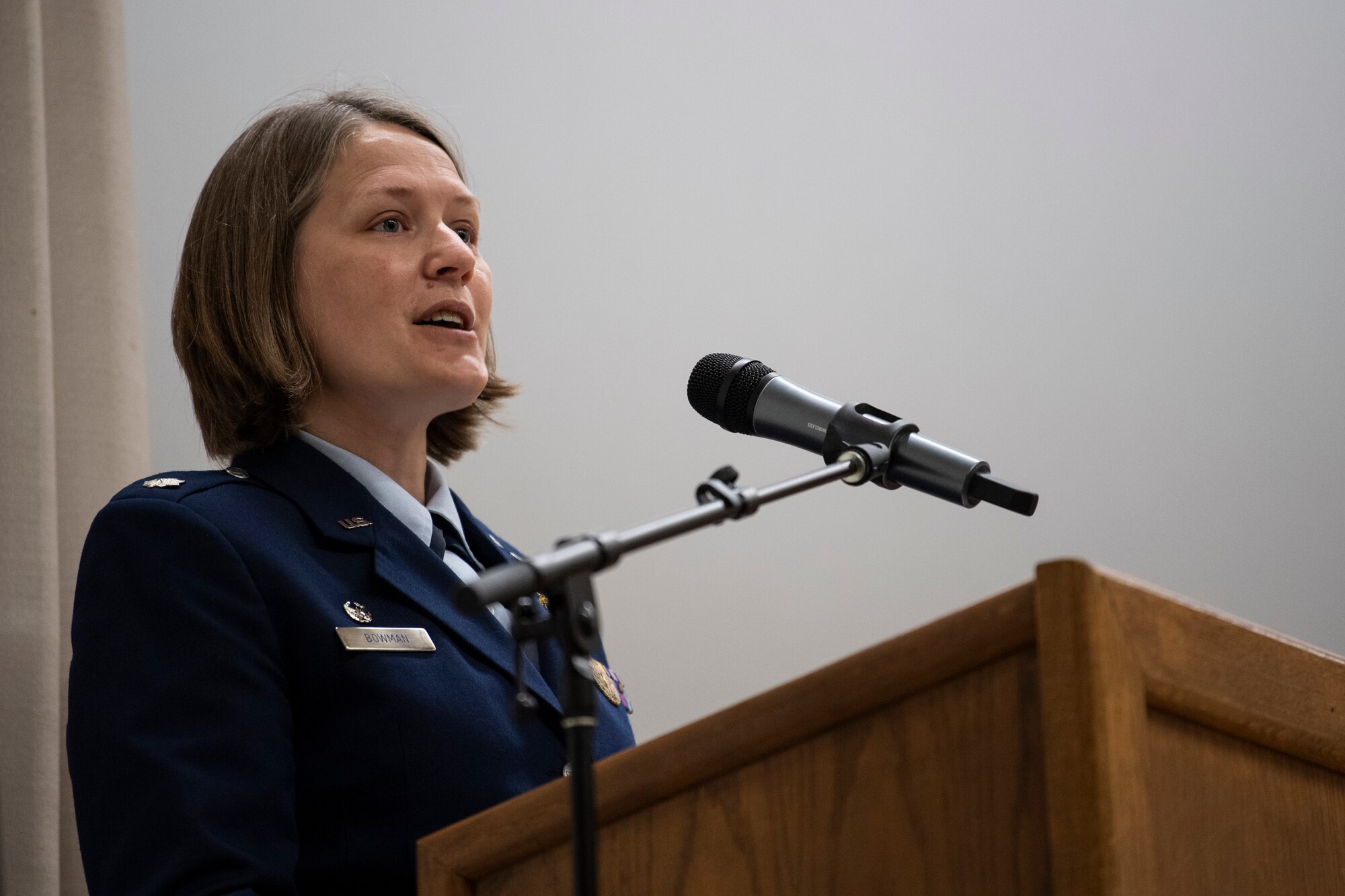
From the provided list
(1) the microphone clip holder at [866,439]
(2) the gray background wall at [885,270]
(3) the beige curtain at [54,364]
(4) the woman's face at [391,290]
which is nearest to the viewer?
(1) the microphone clip holder at [866,439]

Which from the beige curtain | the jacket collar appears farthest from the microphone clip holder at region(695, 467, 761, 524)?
the beige curtain

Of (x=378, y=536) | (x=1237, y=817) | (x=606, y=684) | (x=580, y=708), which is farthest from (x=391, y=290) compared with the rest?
(x=1237, y=817)

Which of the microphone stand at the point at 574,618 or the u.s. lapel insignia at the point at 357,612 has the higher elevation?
the u.s. lapel insignia at the point at 357,612

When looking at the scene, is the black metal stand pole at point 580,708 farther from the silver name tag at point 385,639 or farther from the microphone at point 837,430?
the silver name tag at point 385,639

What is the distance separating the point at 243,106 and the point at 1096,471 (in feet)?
5.47

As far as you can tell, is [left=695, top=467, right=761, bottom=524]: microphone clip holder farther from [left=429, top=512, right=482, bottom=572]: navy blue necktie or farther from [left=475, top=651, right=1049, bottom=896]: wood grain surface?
[left=429, top=512, right=482, bottom=572]: navy blue necktie

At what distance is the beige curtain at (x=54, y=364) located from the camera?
59.6 inches

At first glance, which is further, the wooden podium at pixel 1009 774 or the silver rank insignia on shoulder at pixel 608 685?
the silver rank insignia on shoulder at pixel 608 685

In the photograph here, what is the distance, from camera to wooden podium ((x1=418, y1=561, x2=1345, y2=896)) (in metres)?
0.64

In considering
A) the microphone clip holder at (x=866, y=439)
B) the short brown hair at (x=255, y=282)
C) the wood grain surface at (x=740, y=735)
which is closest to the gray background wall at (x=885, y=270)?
the short brown hair at (x=255, y=282)

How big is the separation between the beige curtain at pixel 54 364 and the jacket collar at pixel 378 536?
360 mm

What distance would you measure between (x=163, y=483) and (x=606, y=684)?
52 cm

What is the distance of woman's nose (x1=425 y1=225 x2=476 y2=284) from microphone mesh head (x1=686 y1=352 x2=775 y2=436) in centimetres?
39

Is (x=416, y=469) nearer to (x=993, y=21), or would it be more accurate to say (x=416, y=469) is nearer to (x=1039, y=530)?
(x=1039, y=530)
